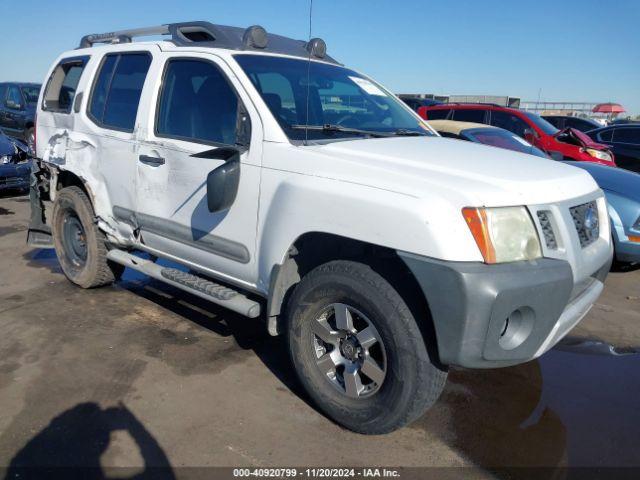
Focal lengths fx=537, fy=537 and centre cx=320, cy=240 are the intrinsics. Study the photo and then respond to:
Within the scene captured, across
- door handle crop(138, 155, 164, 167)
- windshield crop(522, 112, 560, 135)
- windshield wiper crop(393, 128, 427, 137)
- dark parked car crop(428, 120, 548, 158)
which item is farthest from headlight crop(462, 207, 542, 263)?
windshield crop(522, 112, 560, 135)

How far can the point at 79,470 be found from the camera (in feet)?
8.37

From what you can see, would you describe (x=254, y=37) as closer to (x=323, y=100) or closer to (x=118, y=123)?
(x=323, y=100)

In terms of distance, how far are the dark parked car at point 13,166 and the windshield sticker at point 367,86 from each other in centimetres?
736

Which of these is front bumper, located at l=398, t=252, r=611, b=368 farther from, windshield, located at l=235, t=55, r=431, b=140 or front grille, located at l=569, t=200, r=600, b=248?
windshield, located at l=235, t=55, r=431, b=140

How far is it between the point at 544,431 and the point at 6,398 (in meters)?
3.08

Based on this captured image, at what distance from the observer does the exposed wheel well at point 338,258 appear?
257 centimetres

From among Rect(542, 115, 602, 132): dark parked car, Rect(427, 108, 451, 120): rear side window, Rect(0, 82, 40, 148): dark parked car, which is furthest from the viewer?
Rect(542, 115, 602, 132): dark parked car

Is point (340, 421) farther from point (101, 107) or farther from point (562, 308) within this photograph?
point (101, 107)

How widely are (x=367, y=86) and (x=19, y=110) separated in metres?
12.2

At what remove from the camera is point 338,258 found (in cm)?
295

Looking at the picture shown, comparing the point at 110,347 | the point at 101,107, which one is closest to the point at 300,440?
the point at 110,347

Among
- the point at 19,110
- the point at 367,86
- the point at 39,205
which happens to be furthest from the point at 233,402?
the point at 19,110

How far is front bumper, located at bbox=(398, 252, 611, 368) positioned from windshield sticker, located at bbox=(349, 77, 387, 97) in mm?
1977

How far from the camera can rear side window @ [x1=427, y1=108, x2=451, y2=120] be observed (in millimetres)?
11414
